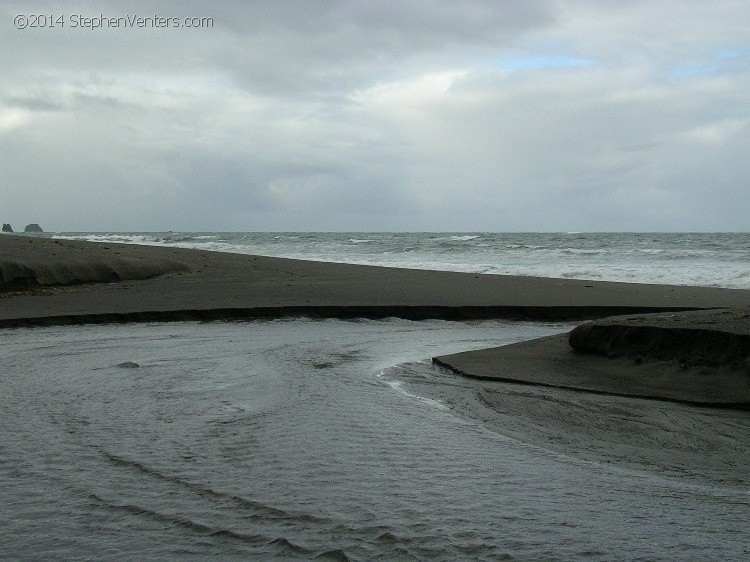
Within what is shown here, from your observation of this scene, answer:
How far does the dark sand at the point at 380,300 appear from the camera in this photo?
248 inches

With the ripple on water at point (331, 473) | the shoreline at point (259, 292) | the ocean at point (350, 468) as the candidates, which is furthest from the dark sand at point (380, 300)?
the ripple on water at point (331, 473)

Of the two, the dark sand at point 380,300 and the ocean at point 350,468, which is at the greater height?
the dark sand at point 380,300

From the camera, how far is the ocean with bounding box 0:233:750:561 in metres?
3.15

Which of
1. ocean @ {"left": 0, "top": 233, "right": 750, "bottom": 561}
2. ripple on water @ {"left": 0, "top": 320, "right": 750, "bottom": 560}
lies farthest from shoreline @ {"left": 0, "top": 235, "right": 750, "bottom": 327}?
ripple on water @ {"left": 0, "top": 320, "right": 750, "bottom": 560}

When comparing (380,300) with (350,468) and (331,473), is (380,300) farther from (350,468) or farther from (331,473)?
(331,473)

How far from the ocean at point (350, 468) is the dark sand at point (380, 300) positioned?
50 centimetres

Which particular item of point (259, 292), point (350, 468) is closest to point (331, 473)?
point (350, 468)

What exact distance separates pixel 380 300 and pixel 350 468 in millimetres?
8769

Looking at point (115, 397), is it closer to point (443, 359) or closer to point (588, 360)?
point (443, 359)

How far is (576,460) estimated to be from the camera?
434 cm

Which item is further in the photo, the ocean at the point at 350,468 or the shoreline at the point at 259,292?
the shoreline at the point at 259,292

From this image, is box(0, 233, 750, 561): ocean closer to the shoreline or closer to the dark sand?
the dark sand

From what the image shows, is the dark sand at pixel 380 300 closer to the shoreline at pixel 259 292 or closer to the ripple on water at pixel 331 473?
the shoreline at pixel 259 292

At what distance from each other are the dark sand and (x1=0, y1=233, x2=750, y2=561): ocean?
0.50m
